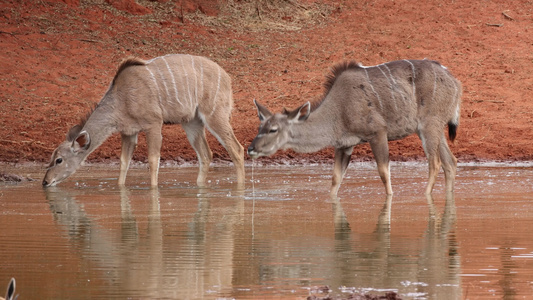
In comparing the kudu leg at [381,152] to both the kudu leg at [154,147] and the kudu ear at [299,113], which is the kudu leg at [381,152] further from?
the kudu leg at [154,147]

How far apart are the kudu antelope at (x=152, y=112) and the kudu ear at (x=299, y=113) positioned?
1.91 metres

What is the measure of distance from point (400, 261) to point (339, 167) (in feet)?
15.0

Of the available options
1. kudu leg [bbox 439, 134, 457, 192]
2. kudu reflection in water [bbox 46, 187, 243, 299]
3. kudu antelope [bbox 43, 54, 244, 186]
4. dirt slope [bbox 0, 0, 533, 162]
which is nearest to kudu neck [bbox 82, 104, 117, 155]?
kudu antelope [bbox 43, 54, 244, 186]

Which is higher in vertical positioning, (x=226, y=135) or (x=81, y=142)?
(x=226, y=135)

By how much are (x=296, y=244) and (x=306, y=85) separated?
11.8 meters

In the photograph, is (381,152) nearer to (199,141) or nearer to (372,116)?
(372,116)

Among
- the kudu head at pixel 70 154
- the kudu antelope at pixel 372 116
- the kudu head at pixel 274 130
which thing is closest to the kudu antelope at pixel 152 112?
the kudu head at pixel 70 154

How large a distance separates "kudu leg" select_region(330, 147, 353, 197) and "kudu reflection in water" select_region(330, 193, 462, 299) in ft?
7.25

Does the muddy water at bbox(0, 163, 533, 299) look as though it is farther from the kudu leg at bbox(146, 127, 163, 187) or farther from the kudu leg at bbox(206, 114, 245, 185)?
the kudu leg at bbox(206, 114, 245, 185)

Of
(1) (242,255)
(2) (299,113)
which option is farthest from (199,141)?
(1) (242,255)

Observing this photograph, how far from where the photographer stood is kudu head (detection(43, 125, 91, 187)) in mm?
12797

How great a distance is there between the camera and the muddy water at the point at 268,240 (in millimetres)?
6070

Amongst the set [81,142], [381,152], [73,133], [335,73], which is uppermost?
[335,73]

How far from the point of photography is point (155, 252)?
7.30 metres
